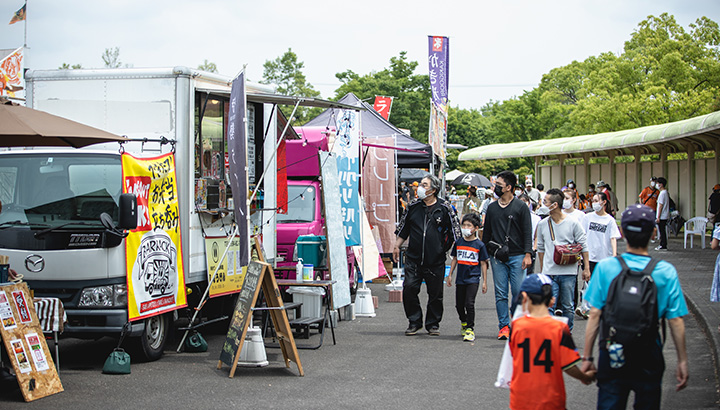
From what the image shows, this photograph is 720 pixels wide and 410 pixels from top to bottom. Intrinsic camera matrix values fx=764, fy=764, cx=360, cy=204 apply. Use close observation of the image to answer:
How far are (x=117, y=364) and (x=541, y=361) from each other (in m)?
4.99

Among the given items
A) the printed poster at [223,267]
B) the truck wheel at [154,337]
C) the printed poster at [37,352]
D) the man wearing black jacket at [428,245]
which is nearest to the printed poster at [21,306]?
the printed poster at [37,352]

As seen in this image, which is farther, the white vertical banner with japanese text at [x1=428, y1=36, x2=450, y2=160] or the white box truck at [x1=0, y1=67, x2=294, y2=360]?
the white vertical banner with japanese text at [x1=428, y1=36, x2=450, y2=160]

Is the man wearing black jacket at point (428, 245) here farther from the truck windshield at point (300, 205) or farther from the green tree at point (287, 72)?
the green tree at point (287, 72)

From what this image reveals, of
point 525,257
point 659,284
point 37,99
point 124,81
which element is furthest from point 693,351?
point 37,99

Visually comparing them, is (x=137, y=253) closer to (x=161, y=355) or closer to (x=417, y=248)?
(x=161, y=355)

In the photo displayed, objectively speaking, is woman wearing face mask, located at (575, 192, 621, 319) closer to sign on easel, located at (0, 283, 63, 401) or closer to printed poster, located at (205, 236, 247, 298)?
printed poster, located at (205, 236, 247, 298)

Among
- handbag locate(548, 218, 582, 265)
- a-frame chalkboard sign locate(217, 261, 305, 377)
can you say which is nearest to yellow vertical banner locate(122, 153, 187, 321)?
a-frame chalkboard sign locate(217, 261, 305, 377)

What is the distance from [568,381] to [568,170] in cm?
A: 3214

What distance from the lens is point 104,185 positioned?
26.7 ft

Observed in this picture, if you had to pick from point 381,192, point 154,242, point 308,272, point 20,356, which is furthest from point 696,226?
point 20,356

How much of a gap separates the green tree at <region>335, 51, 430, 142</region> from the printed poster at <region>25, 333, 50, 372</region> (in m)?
52.0

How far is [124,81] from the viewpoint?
892cm

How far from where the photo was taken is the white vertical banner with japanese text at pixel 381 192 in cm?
1527

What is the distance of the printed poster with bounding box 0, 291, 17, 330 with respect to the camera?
22.6 feet
